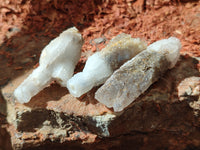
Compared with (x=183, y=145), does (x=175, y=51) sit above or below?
above

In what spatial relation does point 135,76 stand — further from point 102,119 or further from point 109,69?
point 102,119

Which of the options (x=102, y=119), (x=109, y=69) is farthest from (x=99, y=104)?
(x=109, y=69)

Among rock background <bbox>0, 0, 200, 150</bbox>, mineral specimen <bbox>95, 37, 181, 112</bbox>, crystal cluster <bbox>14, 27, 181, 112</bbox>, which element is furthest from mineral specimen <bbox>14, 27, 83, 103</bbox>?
mineral specimen <bbox>95, 37, 181, 112</bbox>

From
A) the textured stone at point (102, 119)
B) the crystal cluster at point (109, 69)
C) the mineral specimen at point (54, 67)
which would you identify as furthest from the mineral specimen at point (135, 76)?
the mineral specimen at point (54, 67)

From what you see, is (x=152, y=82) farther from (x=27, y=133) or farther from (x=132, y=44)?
→ (x=27, y=133)

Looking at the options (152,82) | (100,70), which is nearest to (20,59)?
(100,70)

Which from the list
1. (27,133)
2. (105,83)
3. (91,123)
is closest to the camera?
(105,83)
